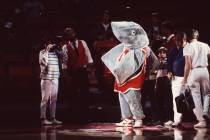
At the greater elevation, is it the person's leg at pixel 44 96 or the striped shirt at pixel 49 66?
the striped shirt at pixel 49 66

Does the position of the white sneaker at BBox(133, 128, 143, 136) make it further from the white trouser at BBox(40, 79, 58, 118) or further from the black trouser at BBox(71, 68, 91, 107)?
the black trouser at BBox(71, 68, 91, 107)

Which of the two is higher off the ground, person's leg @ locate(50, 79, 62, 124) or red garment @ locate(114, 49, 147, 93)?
red garment @ locate(114, 49, 147, 93)

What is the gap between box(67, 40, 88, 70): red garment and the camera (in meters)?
14.8

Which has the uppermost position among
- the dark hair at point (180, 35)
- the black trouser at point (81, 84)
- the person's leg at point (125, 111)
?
the dark hair at point (180, 35)

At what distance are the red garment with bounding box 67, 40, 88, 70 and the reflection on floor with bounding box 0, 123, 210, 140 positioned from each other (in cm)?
202

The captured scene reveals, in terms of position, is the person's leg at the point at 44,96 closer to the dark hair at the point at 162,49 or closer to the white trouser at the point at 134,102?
the white trouser at the point at 134,102

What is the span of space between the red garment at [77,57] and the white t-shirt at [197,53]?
10.4 feet

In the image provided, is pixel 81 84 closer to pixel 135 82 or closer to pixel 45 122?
pixel 45 122

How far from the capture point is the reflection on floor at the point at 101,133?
11055 millimetres

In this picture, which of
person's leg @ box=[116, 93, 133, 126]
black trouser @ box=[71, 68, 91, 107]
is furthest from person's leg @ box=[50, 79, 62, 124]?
person's leg @ box=[116, 93, 133, 126]

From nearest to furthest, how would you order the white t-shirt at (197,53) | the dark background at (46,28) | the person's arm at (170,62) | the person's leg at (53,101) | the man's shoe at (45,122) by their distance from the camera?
the white t-shirt at (197,53) < the person's arm at (170,62) < the man's shoe at (45,122) < the person's leg at (53,101) < the dark background at (46,28)

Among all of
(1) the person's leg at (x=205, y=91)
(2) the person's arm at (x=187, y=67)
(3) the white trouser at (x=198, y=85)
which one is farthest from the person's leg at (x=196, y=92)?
(2) the person's arm at (x=187, y=67)

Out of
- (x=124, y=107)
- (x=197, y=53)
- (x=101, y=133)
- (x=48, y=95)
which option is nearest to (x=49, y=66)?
(x=48, y=95)

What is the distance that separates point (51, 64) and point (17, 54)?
4.71 m
